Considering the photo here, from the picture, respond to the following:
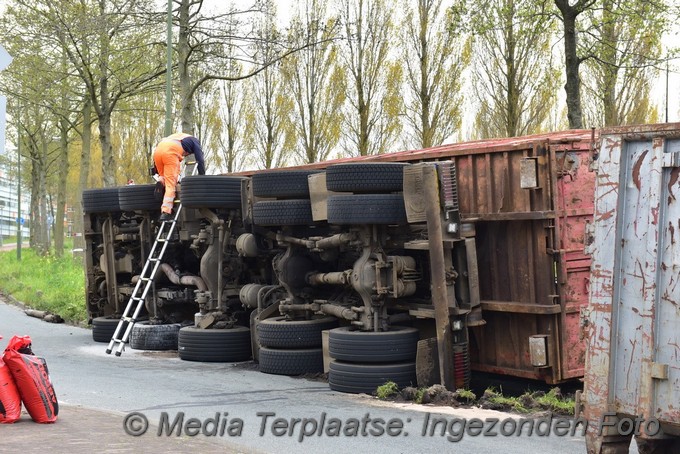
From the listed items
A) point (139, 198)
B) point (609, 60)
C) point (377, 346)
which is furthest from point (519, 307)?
point (609, 60)

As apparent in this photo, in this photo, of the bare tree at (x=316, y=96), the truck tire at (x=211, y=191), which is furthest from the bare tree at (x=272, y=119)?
the truck tire at (x=211, y=191)

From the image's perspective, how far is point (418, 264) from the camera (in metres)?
10.0

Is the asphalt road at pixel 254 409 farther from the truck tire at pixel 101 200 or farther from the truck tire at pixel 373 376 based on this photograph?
the truck tire at pixel 101 200

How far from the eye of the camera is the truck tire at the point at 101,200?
1427 centimetres

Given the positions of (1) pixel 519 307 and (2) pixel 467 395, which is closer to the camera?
(2) pixel 467 395

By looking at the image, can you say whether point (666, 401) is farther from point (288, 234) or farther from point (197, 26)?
point (197, 26)

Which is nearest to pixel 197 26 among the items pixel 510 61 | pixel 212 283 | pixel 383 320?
pixel 510 61

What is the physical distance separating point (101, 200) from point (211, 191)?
10.3 feet

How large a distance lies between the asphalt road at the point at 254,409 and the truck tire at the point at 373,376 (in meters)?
0.19

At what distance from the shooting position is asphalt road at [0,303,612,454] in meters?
7.04

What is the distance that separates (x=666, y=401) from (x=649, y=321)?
0.42m

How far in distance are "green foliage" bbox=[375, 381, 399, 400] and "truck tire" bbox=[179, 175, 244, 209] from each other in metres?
3.83

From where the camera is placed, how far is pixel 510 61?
27.5 m

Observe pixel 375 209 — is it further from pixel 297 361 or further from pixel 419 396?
pixel 297 361
